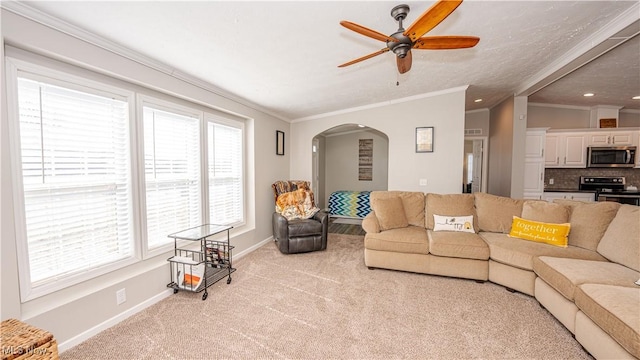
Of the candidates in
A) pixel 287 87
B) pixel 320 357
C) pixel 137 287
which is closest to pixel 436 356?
pixel 320 357

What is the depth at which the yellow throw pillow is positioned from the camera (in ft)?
8.69

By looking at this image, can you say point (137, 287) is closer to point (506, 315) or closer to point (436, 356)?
point (436, 356)

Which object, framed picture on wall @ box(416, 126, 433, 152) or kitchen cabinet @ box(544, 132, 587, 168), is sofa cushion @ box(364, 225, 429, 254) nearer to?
framed picture on wall @ box(416, 126, 433, 152)

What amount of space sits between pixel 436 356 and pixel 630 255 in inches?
79.1

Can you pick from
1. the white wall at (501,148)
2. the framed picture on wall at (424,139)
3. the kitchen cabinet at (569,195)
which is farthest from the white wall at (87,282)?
the kitchen cabinet at (569,195)

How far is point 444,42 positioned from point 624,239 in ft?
8.11

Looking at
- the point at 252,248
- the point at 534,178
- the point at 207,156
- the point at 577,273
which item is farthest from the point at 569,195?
the point at 207,156

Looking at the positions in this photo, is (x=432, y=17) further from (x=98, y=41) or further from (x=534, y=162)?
(x=534, y=162)

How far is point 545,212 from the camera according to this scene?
9.47 feet

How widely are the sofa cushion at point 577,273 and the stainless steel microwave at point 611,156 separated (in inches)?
160

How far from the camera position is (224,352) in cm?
179

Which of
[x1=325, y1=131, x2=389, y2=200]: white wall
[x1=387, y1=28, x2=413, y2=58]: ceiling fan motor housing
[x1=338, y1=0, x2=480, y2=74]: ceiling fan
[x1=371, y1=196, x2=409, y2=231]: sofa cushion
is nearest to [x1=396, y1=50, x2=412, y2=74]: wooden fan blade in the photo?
[x1=338, y1=0, x2=480, y2=74]: ceiling fan

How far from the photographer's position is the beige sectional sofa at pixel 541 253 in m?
1.64

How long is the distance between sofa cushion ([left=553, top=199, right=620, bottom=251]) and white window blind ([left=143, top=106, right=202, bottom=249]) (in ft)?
14.3
